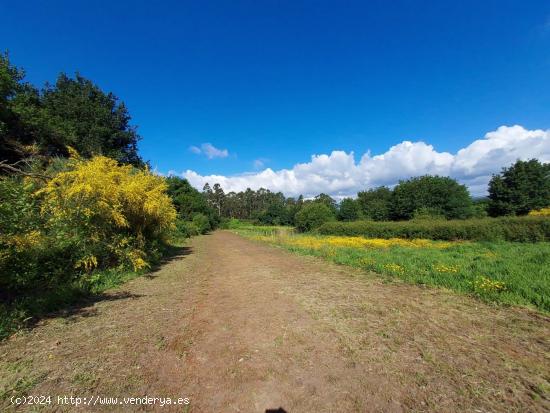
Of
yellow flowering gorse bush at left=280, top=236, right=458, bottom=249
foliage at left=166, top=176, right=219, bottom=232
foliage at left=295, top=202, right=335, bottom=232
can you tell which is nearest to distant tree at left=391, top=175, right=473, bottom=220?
foliage at left=295, top=202, right=335, bottom=232

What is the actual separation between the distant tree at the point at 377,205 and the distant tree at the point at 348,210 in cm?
206

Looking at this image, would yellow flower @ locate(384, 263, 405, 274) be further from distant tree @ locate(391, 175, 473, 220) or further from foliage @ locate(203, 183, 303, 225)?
foliage @ locate(203, 183, 303, 225)

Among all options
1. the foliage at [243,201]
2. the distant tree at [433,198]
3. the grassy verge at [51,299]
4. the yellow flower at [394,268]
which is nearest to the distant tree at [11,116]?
the grassy verge at [51,299]

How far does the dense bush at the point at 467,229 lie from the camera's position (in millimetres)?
17980

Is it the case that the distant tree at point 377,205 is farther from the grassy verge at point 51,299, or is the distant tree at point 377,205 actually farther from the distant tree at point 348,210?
the grassy verge at point 51,299

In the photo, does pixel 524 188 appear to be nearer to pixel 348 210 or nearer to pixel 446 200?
pixel 446 200

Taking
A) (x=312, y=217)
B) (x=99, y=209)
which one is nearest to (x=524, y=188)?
(x=312, y=217)

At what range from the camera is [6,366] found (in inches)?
135

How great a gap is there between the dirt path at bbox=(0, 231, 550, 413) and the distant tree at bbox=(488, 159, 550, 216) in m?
39.8

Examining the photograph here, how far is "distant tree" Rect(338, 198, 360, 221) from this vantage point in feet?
169

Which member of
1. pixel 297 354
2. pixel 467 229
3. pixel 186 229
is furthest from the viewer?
pixel 186 229

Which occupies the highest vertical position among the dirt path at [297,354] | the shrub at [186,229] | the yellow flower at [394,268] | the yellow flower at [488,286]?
the shrub at [186,229]

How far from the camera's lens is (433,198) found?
43.2 metres

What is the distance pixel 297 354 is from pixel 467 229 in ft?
77.3
